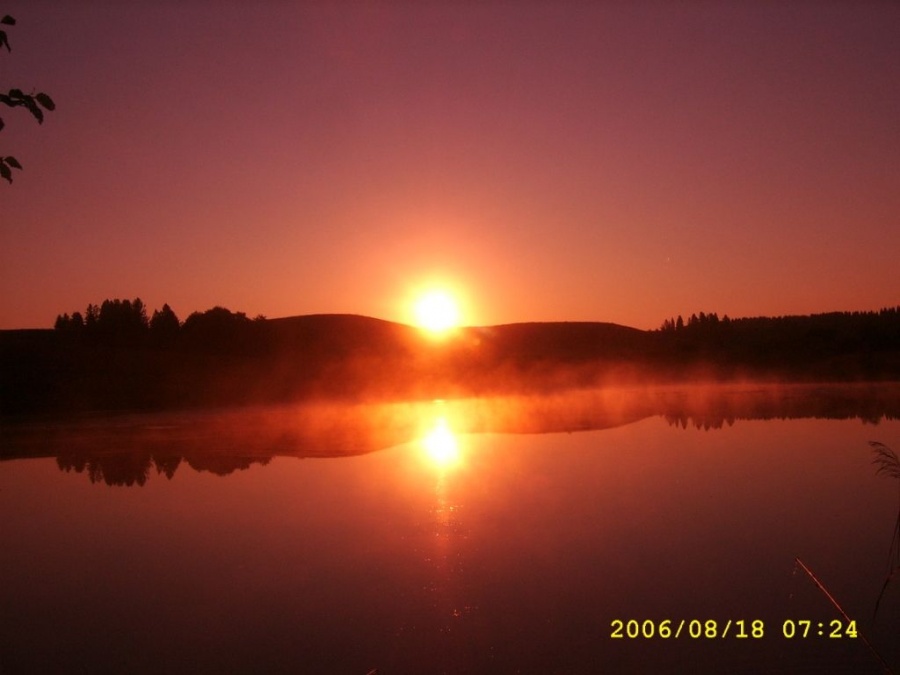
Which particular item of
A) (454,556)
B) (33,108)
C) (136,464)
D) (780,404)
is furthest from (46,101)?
(780,404)

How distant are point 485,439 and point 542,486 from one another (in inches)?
231

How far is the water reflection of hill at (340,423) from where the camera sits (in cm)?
1565

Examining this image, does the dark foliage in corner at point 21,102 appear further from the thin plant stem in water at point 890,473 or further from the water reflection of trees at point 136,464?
the water reflection of trees at point 136,464

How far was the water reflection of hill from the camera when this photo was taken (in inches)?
616

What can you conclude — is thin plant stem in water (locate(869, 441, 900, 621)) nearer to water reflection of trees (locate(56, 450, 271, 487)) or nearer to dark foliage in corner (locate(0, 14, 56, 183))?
dark foliage in corner (locate(0, 14, 56, 183))

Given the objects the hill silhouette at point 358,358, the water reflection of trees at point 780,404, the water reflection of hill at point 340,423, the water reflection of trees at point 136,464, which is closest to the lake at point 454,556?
the water reflection of trees at point 136,464

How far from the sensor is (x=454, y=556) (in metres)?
7.91

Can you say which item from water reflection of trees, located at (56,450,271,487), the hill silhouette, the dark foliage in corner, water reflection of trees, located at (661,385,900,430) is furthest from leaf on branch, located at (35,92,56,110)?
the hill silhouette

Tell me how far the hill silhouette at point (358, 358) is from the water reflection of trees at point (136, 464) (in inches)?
527

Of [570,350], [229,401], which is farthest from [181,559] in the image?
[570,350]

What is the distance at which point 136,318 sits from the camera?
50.4 meters

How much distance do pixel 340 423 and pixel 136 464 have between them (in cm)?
783

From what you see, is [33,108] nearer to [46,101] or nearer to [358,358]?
[46,101]

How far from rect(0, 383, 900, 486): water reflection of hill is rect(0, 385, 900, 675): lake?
23cm
